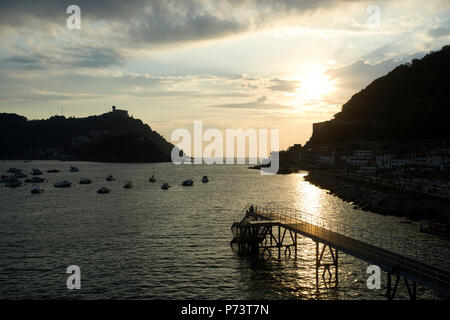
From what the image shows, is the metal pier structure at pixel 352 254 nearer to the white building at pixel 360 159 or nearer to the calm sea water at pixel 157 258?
the calm sea water at pixel 157 258

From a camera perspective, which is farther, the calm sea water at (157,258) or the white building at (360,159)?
the white building at (360,159)

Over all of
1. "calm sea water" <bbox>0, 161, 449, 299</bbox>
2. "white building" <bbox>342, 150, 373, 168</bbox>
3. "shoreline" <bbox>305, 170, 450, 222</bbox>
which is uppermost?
"white building" <bbox>342, 150, 373, 168</bbox>

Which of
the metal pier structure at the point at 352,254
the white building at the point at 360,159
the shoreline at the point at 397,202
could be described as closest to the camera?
the metal pier structure at the point at 352,254

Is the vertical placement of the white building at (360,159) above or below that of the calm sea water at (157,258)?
above

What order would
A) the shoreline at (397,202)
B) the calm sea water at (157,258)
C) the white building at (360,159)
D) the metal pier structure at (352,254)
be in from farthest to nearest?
1. the white building at (360,159)
2. the shoreline at (397,202)
3. the calm sea water at (157,258)
4. the metal pier structure at (352,254)

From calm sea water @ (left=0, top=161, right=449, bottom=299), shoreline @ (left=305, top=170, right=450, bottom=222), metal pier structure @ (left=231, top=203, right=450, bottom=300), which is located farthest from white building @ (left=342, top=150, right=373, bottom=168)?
metal pier structure @ (left=231, top=203, right=450, bottom=300)

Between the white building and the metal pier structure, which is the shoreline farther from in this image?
the white building

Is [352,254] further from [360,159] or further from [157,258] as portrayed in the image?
[360,159]

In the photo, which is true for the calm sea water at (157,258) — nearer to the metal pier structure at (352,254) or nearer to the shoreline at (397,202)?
the metal pier structure at (352,254)

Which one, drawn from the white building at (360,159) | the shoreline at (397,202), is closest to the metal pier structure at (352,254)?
the shoreline at (397,202)

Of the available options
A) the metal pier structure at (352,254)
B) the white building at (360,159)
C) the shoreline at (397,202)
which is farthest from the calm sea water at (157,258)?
the white building at (360,159)

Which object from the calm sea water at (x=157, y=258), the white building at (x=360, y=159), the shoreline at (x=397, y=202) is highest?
the white building at (x=360, y=159)

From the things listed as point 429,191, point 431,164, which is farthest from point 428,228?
point 431,164
